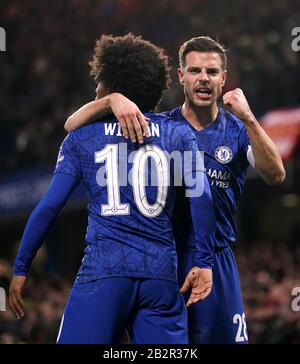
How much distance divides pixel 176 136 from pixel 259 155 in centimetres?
48

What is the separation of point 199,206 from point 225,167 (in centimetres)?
72

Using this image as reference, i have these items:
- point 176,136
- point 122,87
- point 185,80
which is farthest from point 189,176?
point 185,80

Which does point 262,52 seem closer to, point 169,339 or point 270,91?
point 270,91

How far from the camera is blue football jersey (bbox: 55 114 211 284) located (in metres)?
4.12

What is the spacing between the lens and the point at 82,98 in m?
14.8

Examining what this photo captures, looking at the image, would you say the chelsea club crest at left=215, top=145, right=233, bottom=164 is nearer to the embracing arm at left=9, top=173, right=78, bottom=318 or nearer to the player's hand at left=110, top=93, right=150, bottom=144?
the player's hand at left=110, top=93, right=150, bottom=144

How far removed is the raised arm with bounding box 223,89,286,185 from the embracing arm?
825mm

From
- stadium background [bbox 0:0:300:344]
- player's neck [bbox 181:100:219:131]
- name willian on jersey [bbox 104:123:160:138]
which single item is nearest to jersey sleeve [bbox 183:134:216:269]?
name willian on jersey [bbox 104:123:160:138]

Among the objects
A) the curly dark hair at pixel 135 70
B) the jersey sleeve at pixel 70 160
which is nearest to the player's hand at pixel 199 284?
the jersey sleeve at pixel 70 160

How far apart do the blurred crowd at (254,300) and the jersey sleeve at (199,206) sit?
13.2 ft

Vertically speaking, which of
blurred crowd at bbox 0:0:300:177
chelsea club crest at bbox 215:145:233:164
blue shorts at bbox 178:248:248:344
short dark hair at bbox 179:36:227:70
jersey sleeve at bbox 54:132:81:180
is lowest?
blue shorts at bbox 178:248:248:344

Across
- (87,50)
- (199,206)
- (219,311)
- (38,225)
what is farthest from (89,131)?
(87,50)

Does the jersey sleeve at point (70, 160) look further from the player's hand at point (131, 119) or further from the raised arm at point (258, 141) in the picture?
the raised arm at point (258, 141)

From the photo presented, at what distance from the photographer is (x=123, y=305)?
4.06 m
